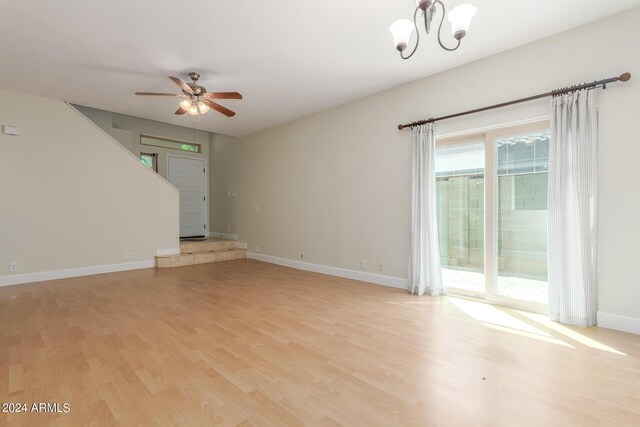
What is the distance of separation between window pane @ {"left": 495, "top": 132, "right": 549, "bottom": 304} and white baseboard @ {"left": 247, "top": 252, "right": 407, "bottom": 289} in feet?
4.59

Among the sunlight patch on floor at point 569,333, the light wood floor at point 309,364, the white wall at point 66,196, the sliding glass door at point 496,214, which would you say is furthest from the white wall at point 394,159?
the white wall at point 66,196

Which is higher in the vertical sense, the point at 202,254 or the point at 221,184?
the point at 221,184

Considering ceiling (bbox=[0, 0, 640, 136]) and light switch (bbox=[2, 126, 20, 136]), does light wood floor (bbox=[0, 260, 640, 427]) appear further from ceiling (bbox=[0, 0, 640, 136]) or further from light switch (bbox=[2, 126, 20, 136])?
ceiling (bbox=[0, 0, 640, 136])

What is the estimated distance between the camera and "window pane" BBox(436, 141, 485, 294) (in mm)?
3770

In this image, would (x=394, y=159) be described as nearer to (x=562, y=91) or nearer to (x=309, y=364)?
(x=562, y=91)

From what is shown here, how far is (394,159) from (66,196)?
19.0ft

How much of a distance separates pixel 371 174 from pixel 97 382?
4.12 metres

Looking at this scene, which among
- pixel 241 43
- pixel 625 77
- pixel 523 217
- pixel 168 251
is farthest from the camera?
pixel 168 251

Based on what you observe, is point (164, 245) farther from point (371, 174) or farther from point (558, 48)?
point (558, 48)

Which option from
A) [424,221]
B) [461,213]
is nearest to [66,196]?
[424,221]

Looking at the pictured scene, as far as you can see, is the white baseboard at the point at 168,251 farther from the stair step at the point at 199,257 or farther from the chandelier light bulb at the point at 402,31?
the chandelier light bulb at the point at 402,31

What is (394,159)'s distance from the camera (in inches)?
175

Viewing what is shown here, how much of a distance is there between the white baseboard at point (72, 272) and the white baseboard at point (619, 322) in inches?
282

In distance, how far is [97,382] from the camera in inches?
76.6
